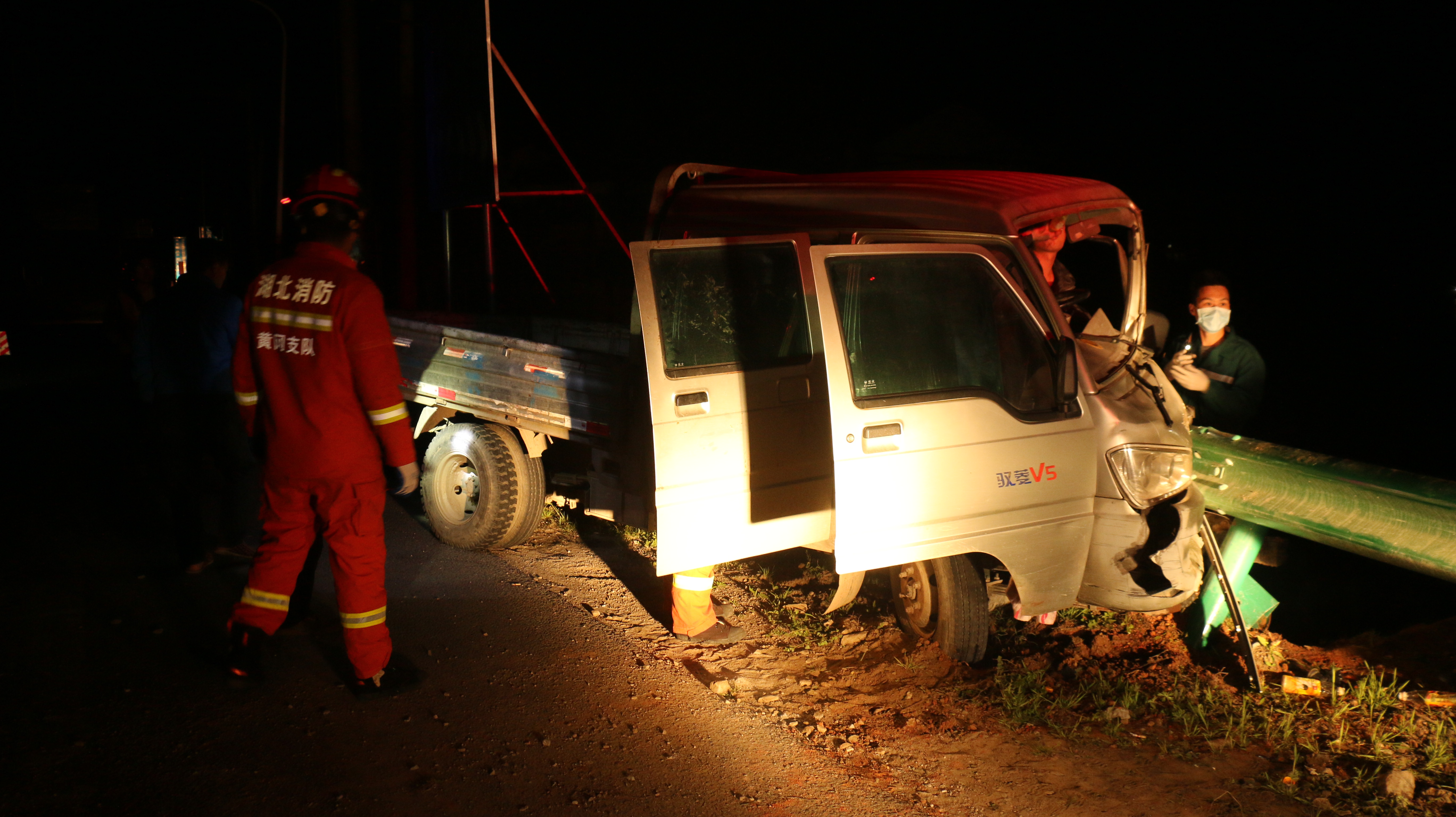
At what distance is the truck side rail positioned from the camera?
473cm

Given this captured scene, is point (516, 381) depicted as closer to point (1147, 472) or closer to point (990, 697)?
point (990, 697)

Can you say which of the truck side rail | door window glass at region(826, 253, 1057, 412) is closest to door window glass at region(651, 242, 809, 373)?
door window glass at region(826, 253, 1057, 412)

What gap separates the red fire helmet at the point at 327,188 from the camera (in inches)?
141

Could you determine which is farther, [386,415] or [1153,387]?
[1153,387]

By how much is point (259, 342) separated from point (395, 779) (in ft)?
5.47

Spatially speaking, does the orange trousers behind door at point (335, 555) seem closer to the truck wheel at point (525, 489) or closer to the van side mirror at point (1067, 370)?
the truck wheel at point (525, 489)

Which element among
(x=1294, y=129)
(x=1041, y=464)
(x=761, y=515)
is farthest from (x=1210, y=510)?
(x=1294, y=129)

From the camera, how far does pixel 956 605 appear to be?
4172mm

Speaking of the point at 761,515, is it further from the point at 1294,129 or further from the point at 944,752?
the point at 1294,129

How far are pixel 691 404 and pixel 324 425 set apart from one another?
4.56 ft

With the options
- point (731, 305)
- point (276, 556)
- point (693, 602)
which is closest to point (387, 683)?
point (276, 556)

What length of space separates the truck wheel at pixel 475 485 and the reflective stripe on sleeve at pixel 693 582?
144 centimetres

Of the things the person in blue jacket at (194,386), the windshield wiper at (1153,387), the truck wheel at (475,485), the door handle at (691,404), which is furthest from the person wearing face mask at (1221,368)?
the person in blue jacket at (194,386)

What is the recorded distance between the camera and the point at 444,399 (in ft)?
18.2
